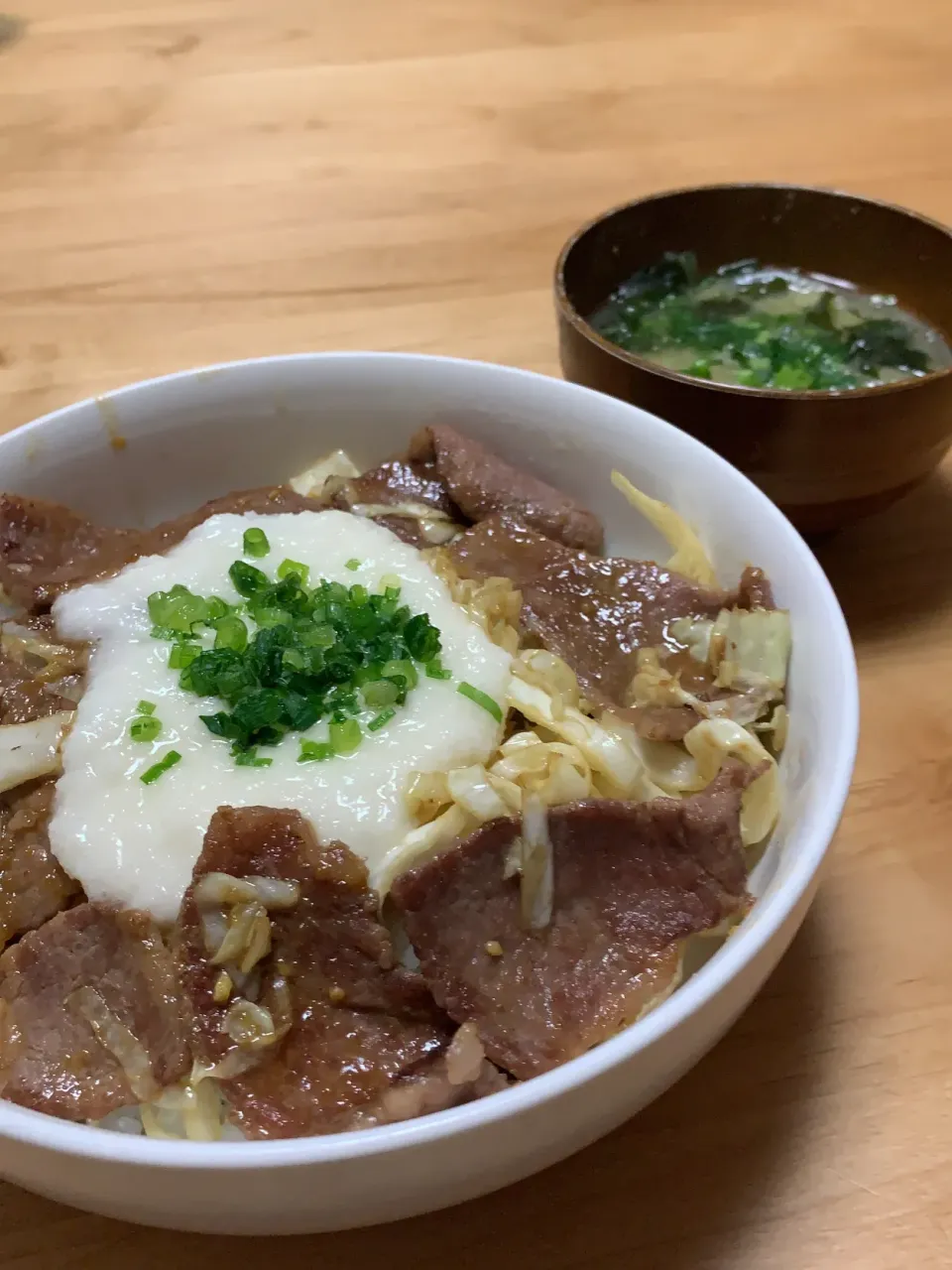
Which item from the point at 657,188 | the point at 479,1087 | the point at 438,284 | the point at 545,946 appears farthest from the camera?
the point at 657,188

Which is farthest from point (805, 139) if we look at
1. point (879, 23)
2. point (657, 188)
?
point (879, 23)

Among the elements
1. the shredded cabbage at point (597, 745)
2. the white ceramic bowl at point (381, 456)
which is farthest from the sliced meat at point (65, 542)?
the shredded cabbage at point (597, 745)

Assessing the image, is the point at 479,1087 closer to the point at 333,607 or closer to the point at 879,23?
the point at 333,607

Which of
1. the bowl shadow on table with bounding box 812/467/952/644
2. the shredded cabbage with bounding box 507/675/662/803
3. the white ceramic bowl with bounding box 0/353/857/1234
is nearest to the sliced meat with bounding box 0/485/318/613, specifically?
the white ceramic bowl with bounding box 0/353/857/1234

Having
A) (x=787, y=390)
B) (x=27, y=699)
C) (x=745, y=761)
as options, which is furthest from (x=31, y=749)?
(x=787, y=390)

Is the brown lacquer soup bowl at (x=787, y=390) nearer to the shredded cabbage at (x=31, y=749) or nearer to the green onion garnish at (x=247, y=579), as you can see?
the green onion garnish at (x=247, y=579)

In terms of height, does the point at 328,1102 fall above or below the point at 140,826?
below

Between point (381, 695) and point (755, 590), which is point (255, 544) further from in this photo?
point (755, 590)
